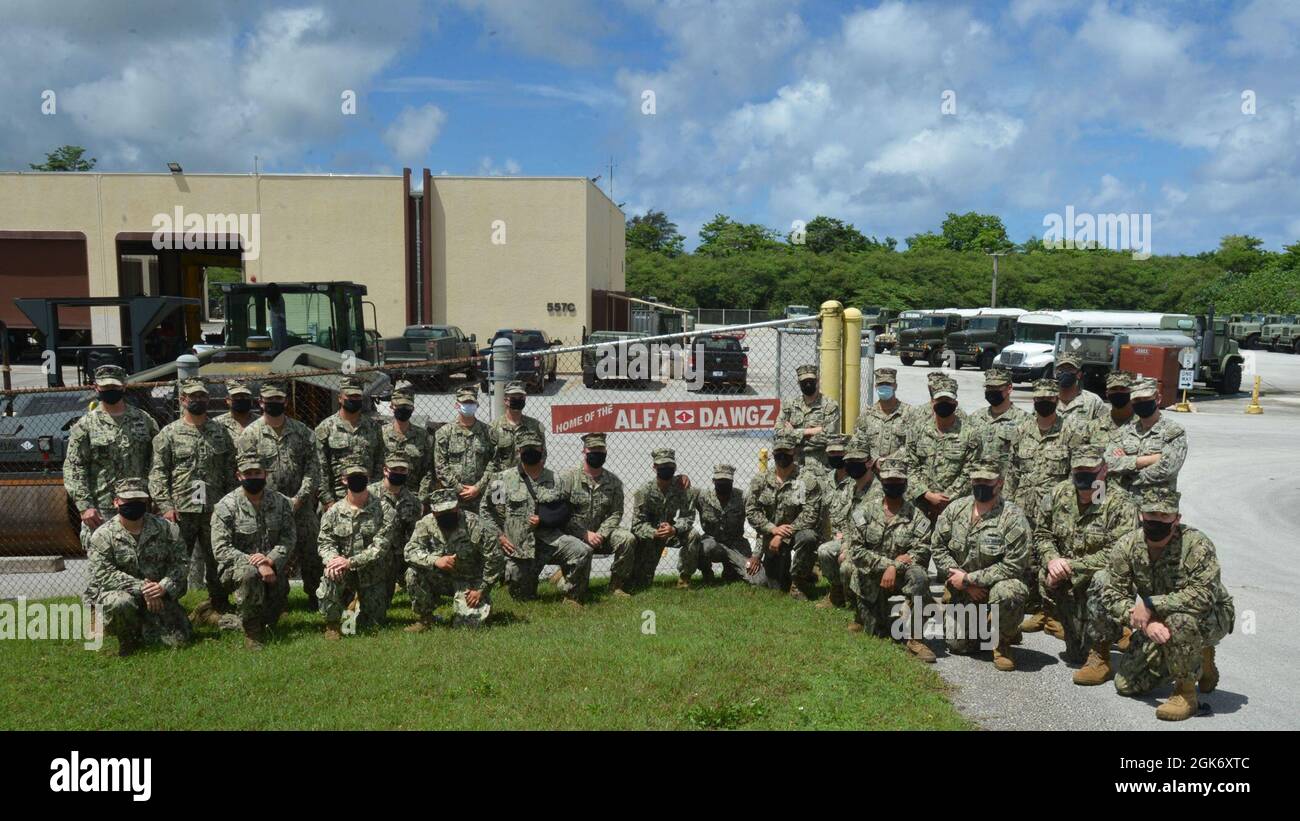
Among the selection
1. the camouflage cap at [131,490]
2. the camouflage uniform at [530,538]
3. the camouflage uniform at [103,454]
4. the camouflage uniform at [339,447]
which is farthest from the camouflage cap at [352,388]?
the camouflage cap at [131,490]

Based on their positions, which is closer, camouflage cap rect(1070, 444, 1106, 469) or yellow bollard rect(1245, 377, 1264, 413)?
Answer: camouflage cap rect(1070, 444, 1106, 469)

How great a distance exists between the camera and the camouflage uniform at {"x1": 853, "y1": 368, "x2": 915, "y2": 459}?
8867 mm

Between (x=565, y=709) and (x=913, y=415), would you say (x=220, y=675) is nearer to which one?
(x=565, y=709)

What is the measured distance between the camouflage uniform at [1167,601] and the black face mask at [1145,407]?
146cm

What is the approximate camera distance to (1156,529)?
614 cm

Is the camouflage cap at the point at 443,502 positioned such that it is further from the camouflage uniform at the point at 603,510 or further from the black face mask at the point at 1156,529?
the black face mask at the point at 1156,529

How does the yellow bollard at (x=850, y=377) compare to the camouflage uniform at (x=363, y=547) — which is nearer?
the camouflage uniform at (x=363, y=547)

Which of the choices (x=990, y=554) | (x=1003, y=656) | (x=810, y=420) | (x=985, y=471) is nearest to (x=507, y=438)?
(x=810, y=420)

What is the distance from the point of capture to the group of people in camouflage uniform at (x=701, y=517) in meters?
6.75

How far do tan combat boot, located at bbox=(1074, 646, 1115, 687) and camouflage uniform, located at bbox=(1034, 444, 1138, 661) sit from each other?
54 mm

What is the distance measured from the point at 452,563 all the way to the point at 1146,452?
5.56 metres

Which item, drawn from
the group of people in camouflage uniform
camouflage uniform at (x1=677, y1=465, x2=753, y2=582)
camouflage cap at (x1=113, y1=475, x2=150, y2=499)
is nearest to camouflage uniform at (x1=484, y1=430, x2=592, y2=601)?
the group of people in camouflage uniform

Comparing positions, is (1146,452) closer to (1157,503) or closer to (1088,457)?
(1088,457)

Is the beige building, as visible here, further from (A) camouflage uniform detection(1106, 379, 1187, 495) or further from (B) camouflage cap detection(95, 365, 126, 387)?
(A) camouflage uniform detection(1106, 379, 1187, 495)
